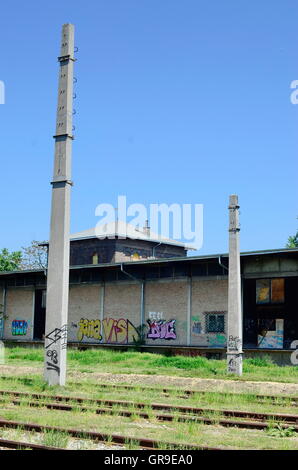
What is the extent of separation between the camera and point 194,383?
1788cm

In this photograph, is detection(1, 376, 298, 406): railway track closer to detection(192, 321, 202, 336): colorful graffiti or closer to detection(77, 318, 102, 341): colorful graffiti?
detection(192, 321, 202, 336): colorful graffiti

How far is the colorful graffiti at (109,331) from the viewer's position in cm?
3375

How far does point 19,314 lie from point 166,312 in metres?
11.4

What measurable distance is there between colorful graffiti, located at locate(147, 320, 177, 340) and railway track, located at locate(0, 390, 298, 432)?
1874 cm

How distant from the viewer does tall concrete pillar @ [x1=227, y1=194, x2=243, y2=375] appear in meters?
20.1

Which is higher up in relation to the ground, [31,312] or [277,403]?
[31,312]

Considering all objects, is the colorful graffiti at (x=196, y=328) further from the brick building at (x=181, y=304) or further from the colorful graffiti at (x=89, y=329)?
the colorful graffiti at (x=89, y=329)

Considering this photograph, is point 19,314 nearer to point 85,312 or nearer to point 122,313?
point 85,312
